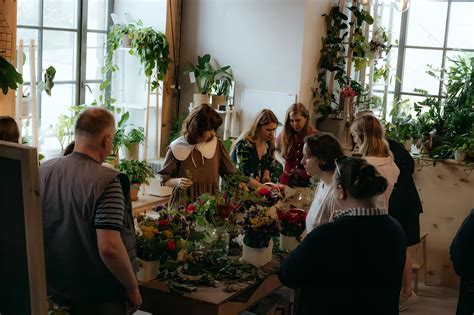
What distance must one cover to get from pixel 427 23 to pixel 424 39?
0.18 m

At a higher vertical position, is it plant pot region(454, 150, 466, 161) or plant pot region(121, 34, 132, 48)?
plant pot region(121, 34, 132, 48)

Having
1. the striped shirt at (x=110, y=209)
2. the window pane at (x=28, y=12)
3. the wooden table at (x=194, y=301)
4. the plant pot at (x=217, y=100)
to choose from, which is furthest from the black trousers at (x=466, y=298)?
the window pane at (x=28, y=12)

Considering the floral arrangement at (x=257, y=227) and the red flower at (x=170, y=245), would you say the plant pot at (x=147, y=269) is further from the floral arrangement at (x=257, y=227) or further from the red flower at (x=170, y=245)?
the floral arrangement at (x=257, y=227)

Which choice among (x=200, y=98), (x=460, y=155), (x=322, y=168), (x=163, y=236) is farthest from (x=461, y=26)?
(x=163, y=236)

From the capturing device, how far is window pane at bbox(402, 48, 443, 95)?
7.88 meters

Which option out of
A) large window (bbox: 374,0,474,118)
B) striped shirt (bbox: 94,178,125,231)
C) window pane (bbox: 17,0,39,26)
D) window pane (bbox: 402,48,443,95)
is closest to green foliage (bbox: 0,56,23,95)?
window pane (bbox: 17,0,39,26)

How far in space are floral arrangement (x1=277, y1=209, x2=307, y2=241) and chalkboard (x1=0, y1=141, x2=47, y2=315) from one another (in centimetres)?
235

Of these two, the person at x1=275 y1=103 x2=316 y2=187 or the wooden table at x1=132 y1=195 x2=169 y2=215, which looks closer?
Result: the person at x1=275 y1=103 x2=316 y2=187

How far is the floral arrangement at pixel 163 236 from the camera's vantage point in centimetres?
336

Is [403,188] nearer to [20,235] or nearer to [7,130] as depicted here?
[7,130]

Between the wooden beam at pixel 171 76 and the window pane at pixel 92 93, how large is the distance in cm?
71

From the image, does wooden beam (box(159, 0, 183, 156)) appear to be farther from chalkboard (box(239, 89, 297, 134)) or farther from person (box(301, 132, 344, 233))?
person (box(301, 132, 344, 233))

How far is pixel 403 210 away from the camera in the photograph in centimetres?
556

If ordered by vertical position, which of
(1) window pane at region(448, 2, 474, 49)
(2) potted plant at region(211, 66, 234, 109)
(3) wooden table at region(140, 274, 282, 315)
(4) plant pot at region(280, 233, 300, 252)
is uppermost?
(1) window pane at region(448, 2, 474, 49)
